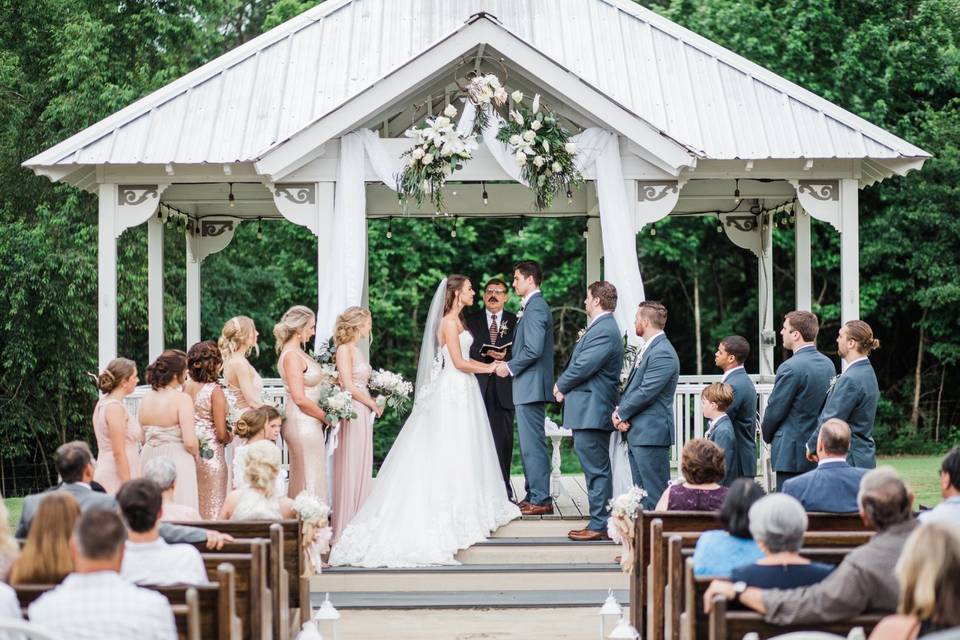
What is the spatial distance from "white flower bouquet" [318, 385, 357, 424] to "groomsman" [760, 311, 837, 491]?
3.20 meters

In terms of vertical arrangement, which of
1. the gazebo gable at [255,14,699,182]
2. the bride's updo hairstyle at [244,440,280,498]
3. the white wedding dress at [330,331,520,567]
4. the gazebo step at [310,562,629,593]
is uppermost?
the gazebo gable at [255,14,699,182]

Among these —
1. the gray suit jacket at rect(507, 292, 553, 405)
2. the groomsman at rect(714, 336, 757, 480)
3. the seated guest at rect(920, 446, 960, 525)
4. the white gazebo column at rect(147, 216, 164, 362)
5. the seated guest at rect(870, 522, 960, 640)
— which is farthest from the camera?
the white gazebo column at rect(147, 216, 164, 362)

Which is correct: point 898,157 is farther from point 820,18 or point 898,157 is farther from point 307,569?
point 820,18

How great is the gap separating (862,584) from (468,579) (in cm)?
459

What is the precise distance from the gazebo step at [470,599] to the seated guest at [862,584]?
3.63m

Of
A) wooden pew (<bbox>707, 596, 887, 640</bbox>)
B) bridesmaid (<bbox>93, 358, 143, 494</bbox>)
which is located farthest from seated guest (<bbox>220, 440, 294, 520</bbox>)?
wooden pew (<bbox>707, 596, 887, 640</bbox>)

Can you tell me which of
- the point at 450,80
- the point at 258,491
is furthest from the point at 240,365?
the point at 450,80

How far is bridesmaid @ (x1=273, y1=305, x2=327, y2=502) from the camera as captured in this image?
30.5 ft

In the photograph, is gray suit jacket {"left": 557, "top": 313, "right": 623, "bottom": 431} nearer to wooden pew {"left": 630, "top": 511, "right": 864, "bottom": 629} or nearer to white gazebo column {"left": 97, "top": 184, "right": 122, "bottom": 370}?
wooden pew {"left": 630, "top": 511, "right": 864, "bottom": 629}

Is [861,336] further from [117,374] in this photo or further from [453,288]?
[117,374]

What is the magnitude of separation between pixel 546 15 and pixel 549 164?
4.27 meters

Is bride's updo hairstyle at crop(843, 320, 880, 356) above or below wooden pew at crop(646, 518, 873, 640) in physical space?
above

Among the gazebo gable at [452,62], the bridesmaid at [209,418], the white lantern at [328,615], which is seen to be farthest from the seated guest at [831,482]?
the bridesmaid at [209,418]

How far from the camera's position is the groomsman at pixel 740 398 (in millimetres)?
9227
